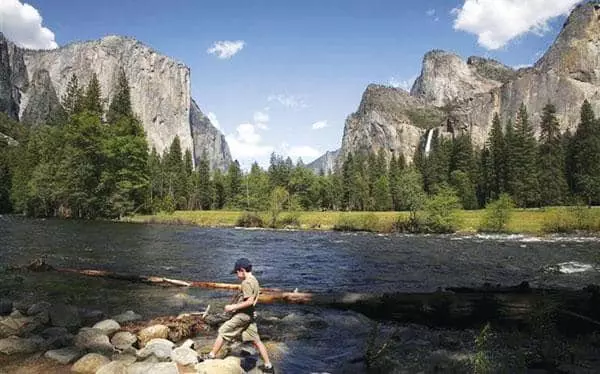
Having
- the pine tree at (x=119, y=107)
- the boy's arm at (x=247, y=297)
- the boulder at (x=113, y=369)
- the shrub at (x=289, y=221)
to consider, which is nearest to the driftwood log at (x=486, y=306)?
the boy's arm at (x=247, y=297)

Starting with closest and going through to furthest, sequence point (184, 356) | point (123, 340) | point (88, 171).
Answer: point (184, 356) < point (123, 340) < point (88, 171)

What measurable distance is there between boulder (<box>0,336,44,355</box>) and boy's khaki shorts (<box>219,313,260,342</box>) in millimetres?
4228

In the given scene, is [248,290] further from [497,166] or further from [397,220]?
[497,166]

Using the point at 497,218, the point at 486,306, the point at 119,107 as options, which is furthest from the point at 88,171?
the point at 486,306

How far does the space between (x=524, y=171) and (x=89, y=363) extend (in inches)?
4209

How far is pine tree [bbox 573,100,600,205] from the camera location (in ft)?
313

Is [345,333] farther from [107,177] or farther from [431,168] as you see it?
[431,168]

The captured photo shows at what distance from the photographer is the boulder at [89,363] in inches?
401

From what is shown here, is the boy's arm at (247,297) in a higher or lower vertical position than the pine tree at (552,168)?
lower

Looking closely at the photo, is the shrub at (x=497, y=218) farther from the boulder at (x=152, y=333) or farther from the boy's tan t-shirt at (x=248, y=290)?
the boy's tan t-shirt at (x=248, y=290)

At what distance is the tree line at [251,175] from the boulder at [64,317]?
2415 inches

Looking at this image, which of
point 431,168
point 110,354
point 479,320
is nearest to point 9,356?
point 110,354

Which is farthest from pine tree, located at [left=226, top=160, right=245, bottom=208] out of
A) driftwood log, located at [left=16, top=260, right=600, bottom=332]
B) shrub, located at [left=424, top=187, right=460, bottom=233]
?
driftwood log, located at [left=16, top=260, right=600, bottom=332]

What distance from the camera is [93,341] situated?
11.8 m
